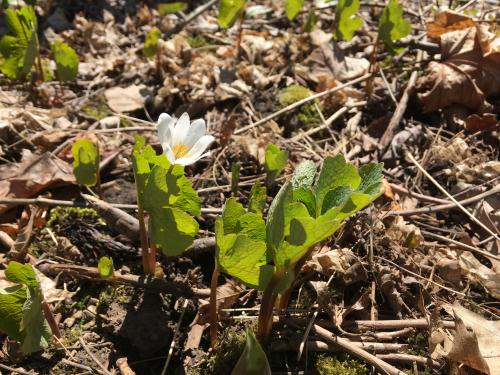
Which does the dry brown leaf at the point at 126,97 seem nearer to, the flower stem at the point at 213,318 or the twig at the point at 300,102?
the twig at the point at 300,102

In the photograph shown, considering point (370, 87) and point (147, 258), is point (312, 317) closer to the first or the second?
point (147, 258)

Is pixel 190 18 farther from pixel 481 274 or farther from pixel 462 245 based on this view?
pixel 481 274

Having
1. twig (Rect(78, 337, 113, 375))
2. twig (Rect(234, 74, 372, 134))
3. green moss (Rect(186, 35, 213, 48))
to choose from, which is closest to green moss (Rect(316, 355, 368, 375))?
twig (Rect(78, 337, 113, 375))

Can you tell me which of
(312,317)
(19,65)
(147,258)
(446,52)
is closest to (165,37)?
(19,65)

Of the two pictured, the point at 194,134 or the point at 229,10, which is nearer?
the point at 194,134

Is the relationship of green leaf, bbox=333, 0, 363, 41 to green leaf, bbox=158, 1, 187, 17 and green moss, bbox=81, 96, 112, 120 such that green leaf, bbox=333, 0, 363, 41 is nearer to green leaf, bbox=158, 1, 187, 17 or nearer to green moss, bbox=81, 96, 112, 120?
green leaf, bbox=158, 1, 187, 17

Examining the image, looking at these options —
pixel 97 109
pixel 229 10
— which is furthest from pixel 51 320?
pixel 229 10

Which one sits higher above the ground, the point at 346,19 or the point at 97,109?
the point at 346,19
